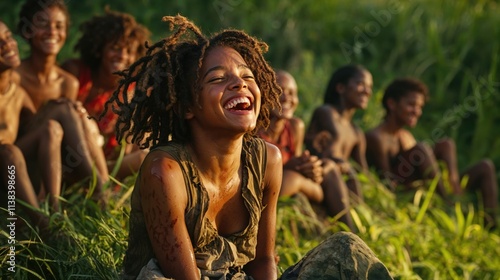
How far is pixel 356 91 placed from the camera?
6.79 m

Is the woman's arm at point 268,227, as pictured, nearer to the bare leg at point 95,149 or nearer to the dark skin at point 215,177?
the dark skin at point 215,177

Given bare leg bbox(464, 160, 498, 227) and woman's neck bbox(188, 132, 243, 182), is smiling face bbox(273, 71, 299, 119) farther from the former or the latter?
woman's neck bbox(188, 132, 243, 182)

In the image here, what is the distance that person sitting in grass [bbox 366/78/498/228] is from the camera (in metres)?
7.15

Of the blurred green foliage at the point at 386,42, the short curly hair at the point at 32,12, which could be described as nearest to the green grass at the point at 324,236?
the short curly hair at the point at 32,12

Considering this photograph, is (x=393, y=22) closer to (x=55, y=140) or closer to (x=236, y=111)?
(x=55, y=140)

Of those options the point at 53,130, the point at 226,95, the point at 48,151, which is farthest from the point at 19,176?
the point at 226,95

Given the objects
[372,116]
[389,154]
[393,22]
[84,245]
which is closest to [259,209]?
[84,245]

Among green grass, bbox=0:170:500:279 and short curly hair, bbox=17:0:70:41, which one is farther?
short curly hair, bbox=17:0:70:41

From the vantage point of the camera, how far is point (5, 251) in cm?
385

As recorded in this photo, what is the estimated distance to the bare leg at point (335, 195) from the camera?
5527 mm

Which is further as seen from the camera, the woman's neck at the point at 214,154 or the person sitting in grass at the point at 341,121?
the person sitting in grass at the point at 341,121

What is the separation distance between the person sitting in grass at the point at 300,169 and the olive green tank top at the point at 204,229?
191 cm

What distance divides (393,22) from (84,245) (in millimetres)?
6176

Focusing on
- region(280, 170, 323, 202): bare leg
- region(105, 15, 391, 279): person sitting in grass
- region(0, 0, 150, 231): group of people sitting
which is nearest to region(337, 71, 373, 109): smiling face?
region(280, 170, 323, 202): bare leg
